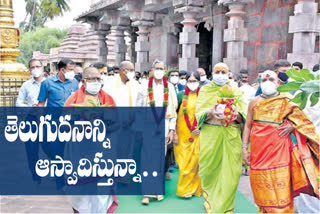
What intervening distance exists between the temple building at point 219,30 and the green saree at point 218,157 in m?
2.70

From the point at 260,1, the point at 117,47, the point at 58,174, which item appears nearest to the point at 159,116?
the point at 58,174

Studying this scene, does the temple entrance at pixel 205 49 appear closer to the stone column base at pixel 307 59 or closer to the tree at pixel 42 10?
the stone column base at pixel 307 59

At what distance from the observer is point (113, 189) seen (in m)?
3.72

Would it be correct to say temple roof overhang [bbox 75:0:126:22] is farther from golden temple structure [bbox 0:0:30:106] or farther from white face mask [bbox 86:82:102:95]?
white face mask [bbox 86:82:102:95]

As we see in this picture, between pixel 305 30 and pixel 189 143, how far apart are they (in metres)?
2.90

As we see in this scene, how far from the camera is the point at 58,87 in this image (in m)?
4.80

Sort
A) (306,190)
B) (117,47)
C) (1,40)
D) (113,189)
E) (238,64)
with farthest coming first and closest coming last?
(117,47), (238,64), (1,40), (113,189), (306,190)

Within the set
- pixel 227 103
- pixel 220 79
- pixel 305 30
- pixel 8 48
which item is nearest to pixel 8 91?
pixel 8 48

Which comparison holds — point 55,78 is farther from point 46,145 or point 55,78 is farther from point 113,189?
point 113,189

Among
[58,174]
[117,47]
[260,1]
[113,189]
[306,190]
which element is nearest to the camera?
[306,190]

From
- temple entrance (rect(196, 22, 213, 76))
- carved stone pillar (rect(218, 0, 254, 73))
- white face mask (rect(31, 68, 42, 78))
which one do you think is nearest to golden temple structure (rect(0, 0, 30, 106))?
white face mask (rect(31, 68, 42, 78))

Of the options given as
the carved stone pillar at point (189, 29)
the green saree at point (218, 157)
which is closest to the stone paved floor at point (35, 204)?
the green saree at point (218, 157)

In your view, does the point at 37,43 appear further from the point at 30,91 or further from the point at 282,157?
the point at 282,157

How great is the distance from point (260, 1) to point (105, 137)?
7124 millimetres
